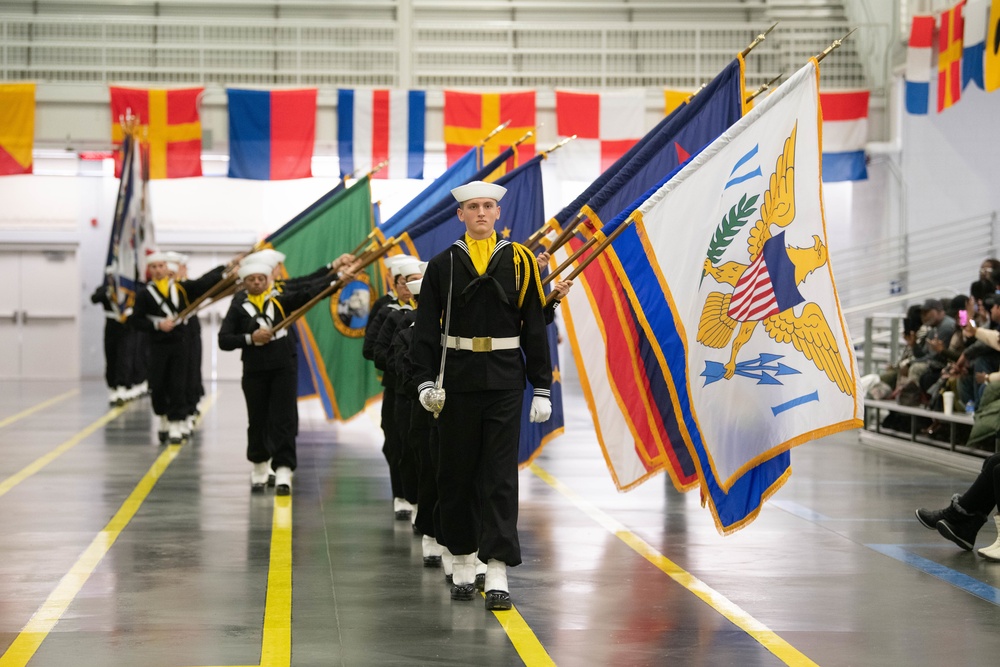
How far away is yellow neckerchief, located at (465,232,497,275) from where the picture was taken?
6.46 meters

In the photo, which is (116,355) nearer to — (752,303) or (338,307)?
(338,307)

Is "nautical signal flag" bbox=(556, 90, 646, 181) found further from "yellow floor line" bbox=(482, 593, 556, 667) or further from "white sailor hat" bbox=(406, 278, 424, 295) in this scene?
"yellow floor line" bbox=(482, 593, 556, 667)

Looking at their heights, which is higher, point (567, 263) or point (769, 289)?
point (567, 263)

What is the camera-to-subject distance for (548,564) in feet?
24.6

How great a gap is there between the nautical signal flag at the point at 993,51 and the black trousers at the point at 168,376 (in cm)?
1026

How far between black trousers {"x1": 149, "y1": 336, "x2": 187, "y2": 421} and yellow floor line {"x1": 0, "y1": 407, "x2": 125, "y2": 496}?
983 mm

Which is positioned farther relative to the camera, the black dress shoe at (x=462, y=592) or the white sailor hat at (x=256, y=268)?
the white sailor hat at (x=256, y=268)

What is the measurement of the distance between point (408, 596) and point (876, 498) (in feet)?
16.3

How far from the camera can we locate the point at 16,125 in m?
21.7

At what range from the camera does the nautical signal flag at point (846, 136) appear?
22.1m

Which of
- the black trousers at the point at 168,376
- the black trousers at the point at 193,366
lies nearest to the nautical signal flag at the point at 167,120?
the black trousers at the point at 193,366

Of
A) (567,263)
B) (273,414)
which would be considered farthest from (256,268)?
(567,263)

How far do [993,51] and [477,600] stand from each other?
12.8m

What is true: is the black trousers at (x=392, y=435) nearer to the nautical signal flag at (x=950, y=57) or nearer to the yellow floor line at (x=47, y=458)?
the yellow floor line at (x=47, y=458)
